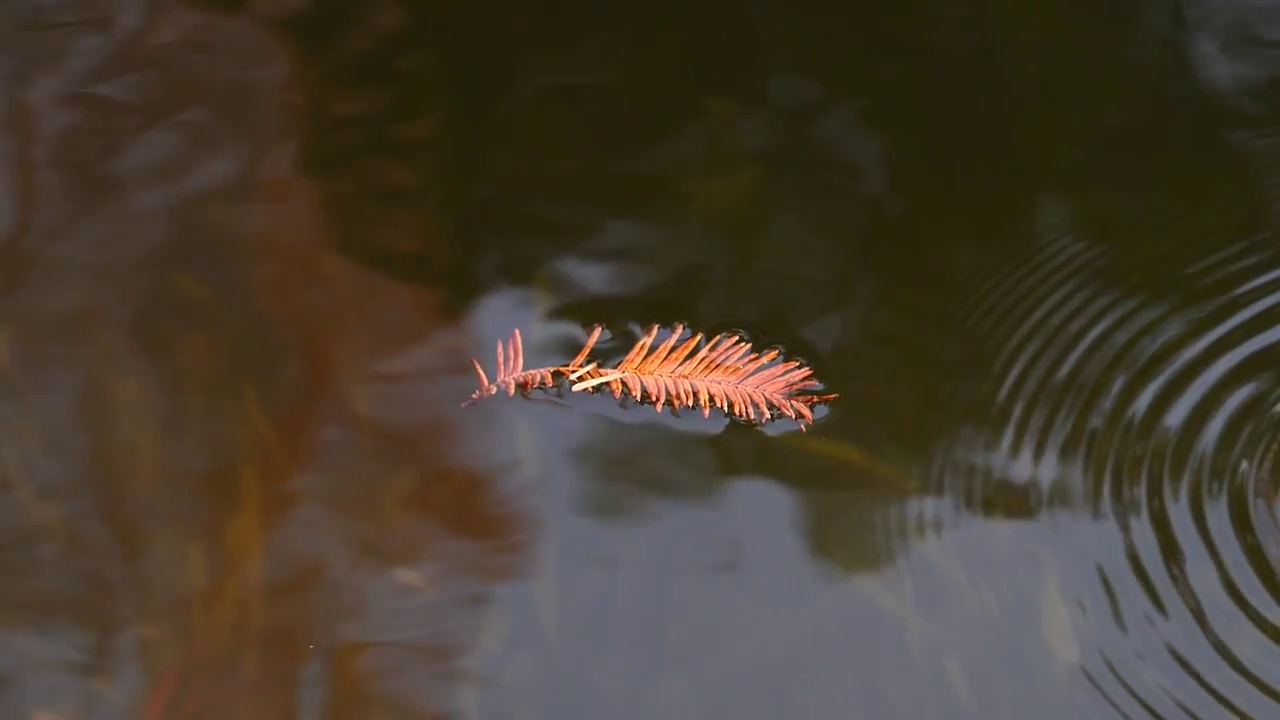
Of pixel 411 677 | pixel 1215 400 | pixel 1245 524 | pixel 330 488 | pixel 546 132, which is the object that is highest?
pixel 546 132

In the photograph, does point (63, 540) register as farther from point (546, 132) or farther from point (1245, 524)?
point (1245, 524)

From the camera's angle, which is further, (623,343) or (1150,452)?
(623,343)

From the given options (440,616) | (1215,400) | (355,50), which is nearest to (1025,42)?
(1215,400)

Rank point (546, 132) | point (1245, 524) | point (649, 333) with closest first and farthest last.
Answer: point (1245, 524)
point (649, 333)
point (546, 132)

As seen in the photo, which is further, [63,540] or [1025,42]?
[1025,42]
